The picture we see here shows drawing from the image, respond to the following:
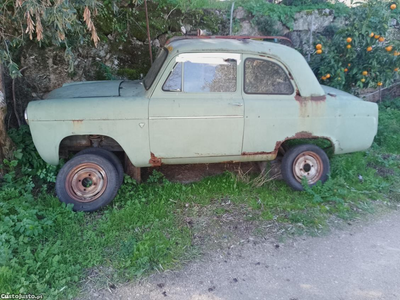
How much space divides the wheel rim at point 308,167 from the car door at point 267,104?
0.53m

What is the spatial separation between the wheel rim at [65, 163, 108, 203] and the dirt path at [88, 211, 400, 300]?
1599 millimetres

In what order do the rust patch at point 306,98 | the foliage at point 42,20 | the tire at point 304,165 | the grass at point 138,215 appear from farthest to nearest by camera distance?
the tire at point 304,165 < the rust patch at point 306,98 < the foliage at point 42,20 < the grass at point 138,215

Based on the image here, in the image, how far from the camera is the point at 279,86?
4.62 m

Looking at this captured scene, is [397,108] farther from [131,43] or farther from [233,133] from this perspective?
[131,43]

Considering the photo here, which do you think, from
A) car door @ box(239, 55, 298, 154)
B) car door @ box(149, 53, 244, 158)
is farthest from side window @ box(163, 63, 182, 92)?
car door @ box(239, 55, 298, 154)

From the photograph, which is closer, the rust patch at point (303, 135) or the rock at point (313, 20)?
the rust patch at point (303, 135)

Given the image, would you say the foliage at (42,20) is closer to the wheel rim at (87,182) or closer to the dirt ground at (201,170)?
the wheel rim at (87,182)

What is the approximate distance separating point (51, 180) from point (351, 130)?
4011 mm

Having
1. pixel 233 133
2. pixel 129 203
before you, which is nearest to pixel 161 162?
pixel 129 203

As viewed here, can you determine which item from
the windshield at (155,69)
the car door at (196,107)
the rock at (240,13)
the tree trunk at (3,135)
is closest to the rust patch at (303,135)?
the car door at (196,107)

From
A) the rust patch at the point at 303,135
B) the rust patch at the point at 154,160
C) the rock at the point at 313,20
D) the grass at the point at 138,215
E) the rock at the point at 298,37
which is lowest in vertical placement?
the grass at the point at 138,215

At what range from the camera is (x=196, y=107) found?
438 centimetres

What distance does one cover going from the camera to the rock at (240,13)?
779 centimetres

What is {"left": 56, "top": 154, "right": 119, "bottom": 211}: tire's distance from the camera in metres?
4.43
